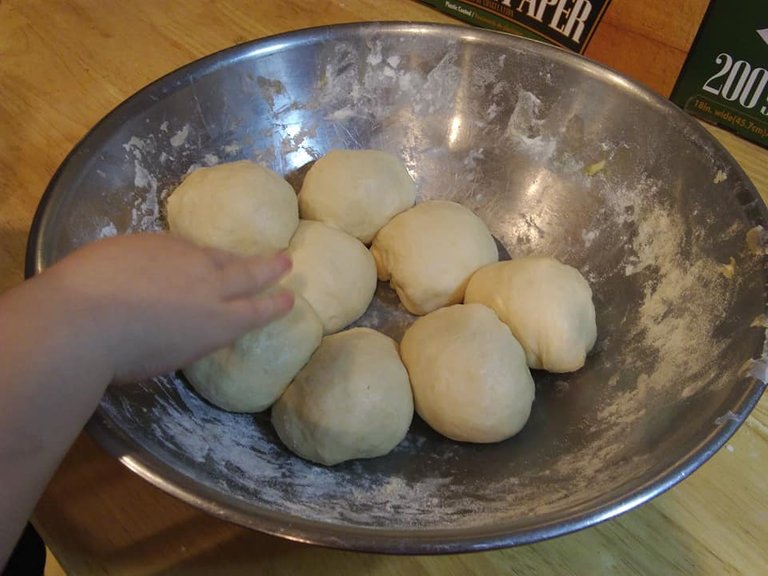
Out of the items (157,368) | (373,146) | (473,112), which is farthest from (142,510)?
(473,112)

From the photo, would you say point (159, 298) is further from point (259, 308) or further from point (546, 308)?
point (546, 308)

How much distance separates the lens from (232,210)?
2.96 feet

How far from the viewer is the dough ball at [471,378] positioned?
817mm

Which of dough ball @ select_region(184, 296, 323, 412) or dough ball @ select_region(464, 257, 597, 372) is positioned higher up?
dough ball @ select_region(464, 257, 597, 372)

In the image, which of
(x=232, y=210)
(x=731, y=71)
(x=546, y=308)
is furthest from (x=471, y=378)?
(x=731, y=71)

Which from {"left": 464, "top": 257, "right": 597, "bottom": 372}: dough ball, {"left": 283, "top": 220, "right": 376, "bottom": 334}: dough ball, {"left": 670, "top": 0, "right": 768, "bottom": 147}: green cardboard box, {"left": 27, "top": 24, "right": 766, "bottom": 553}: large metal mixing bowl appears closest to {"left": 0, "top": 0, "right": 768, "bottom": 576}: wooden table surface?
{"left": 27, "top": 24, "right": 766, "bottom": 553}: large metal mixing bowl

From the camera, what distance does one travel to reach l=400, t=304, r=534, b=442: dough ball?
2.68 feet

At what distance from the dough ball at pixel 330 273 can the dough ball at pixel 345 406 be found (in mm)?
86

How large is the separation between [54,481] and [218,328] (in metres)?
0.38

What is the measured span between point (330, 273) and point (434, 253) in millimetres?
159

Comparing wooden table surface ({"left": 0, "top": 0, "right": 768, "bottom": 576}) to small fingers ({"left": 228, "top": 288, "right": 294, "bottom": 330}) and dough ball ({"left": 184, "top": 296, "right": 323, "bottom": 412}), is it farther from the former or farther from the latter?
small fingers ({"left": 228, "top": 288, "right": 294, "bottom": 330})

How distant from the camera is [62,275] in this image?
0.53m

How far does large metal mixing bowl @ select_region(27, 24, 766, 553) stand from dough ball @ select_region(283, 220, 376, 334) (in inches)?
3.3

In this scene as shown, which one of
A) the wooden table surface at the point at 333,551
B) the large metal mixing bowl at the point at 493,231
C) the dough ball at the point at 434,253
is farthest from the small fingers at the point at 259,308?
the dough ball at the point at 434,253
